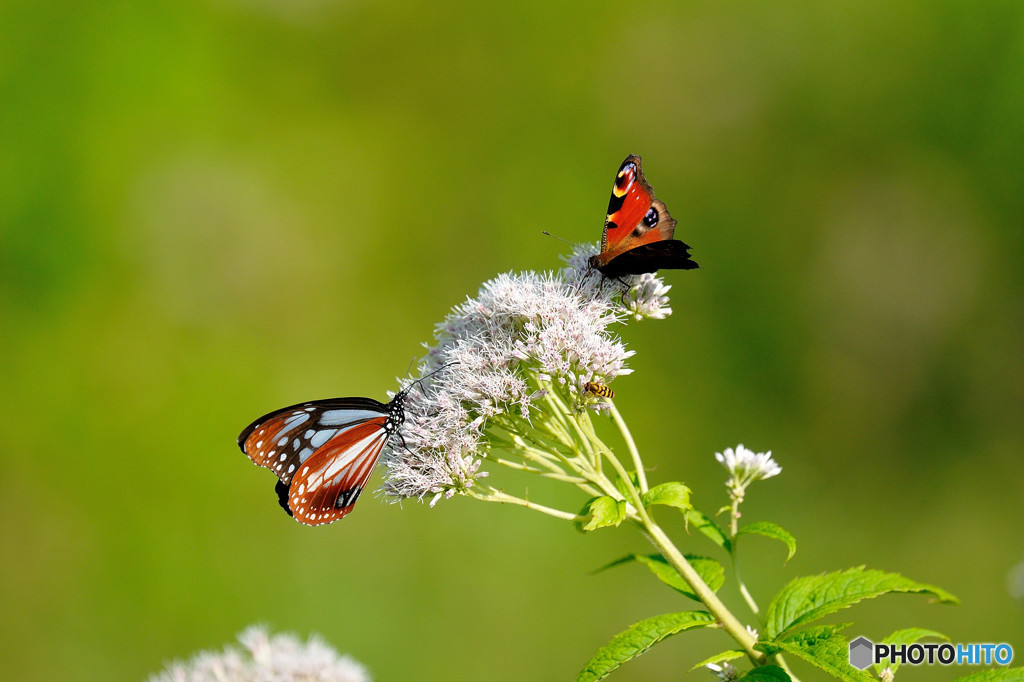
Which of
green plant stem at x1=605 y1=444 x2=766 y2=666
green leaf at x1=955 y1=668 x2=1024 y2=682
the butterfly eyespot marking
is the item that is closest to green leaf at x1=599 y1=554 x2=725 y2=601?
green plant stem at x1=605 y1=444 x2=766 y2=666

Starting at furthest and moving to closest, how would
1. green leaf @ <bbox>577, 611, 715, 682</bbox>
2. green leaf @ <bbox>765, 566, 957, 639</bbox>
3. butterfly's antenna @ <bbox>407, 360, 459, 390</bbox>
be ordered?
butterfly's antenna @ <bbox>407, 360, 459, 390</bbox> < green leaf @ <bbox>765, 566, 957, 639</bbox> < green leaf @ <bbox>577, 611, 715, 682</bbox>

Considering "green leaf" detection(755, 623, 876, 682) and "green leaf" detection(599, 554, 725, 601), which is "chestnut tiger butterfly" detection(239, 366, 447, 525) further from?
"green leaf" detection(755, 623, 876, 682)

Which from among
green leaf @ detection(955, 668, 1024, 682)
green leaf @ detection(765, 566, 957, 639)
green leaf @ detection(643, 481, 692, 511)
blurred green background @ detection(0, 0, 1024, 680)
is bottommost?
green leaf @ detection(955, 668, 1024, 682)

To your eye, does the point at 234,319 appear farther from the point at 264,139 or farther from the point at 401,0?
the point at 401,0

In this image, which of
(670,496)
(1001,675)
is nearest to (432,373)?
(670,496)

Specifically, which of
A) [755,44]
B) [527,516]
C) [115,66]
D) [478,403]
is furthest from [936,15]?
[115,66]

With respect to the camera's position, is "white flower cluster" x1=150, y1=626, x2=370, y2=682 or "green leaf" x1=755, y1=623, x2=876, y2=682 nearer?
"green leaf" x1=755, y1=623, x2=876, y2=682

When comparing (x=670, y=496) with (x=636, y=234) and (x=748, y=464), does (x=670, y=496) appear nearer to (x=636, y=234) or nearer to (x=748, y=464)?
(x=748, y=464)
